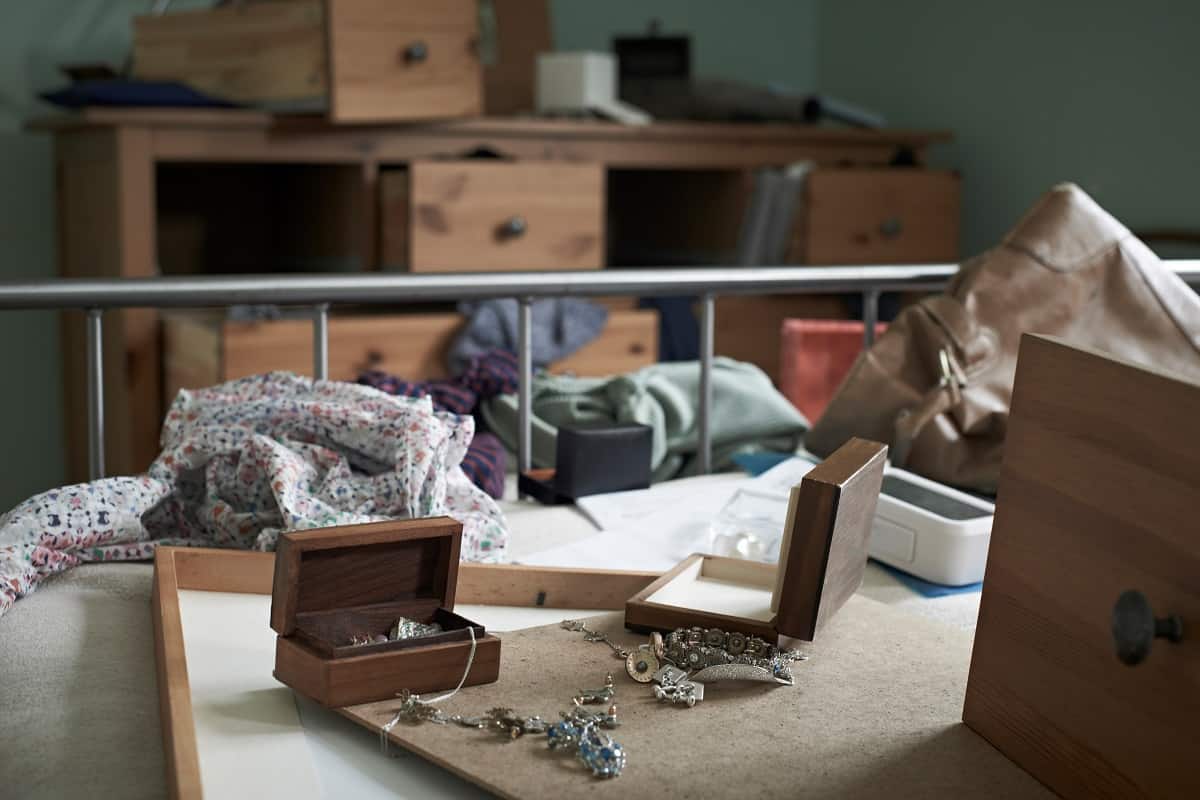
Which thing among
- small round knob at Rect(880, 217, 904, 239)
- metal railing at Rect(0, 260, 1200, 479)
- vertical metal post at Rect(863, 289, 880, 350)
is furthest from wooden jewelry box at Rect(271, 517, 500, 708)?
small round knob at Rect(880, 217, 904, 239)

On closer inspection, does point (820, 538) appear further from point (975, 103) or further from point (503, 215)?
point (975, 103)

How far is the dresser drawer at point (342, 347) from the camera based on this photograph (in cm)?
224

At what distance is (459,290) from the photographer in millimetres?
1323

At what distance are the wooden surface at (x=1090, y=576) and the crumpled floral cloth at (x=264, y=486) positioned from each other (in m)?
0.45

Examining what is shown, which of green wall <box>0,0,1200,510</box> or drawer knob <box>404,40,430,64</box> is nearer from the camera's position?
drawer knob <box>404,40,430,64</box>

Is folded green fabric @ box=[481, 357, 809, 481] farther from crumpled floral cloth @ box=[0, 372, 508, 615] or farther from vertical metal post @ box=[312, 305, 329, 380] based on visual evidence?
crumpled floral cloth @ box=[0, 372, 508, 615]

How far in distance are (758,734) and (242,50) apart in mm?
2056

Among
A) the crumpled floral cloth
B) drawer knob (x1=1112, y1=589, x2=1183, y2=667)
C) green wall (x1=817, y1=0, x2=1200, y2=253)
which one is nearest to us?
drawer knob (x1=1112, y1=589, x2=1183, y2=667)

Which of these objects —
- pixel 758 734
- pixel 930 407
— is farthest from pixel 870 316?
pixel 758 734

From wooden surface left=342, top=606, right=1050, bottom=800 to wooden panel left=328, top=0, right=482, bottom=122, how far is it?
1632 millimetres

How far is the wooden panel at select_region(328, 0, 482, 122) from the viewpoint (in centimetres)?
222

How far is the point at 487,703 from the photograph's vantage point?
0.69 m

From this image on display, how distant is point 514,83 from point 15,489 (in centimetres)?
144

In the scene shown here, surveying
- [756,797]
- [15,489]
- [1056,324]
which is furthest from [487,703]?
[15,489]
